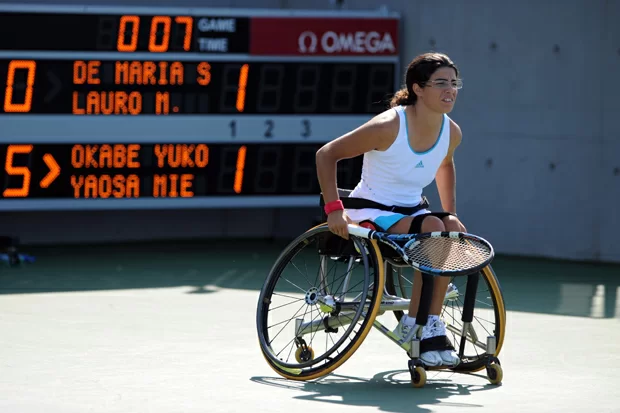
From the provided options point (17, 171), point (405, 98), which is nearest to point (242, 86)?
point (17, 171)

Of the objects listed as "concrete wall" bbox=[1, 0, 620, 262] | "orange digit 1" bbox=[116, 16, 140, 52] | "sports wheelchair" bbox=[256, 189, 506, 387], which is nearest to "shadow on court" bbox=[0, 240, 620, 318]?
"concrete wall" bbox=[1, 0, 620, 262]

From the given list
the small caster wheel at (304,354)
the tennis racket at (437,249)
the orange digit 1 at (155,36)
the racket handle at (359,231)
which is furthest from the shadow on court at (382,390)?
the orange digit 1 at (155,36)

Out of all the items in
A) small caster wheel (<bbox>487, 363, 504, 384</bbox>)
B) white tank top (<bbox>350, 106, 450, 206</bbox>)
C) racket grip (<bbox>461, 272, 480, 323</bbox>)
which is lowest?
small caster wheel (<bbox>487, 363, 504, 384</bbox>)

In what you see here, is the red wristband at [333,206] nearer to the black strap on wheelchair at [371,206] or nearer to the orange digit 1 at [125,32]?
the black strap on wheelchair at [371,206]

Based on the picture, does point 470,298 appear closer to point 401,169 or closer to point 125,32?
point 401,169

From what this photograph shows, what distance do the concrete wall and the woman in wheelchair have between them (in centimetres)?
556

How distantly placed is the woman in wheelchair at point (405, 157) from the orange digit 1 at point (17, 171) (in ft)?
18.6

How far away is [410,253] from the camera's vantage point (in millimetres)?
5609

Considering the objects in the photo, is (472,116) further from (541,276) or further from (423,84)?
(423,84)

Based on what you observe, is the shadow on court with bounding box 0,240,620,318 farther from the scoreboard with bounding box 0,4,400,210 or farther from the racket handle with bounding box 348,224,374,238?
the racket handle with bounding box 348,224,374,238

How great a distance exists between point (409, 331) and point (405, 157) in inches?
33.2

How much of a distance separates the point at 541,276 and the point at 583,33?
2.42 meters

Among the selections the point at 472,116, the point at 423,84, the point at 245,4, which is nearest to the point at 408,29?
the point at 472,116

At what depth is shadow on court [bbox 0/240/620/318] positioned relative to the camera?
9219mm
